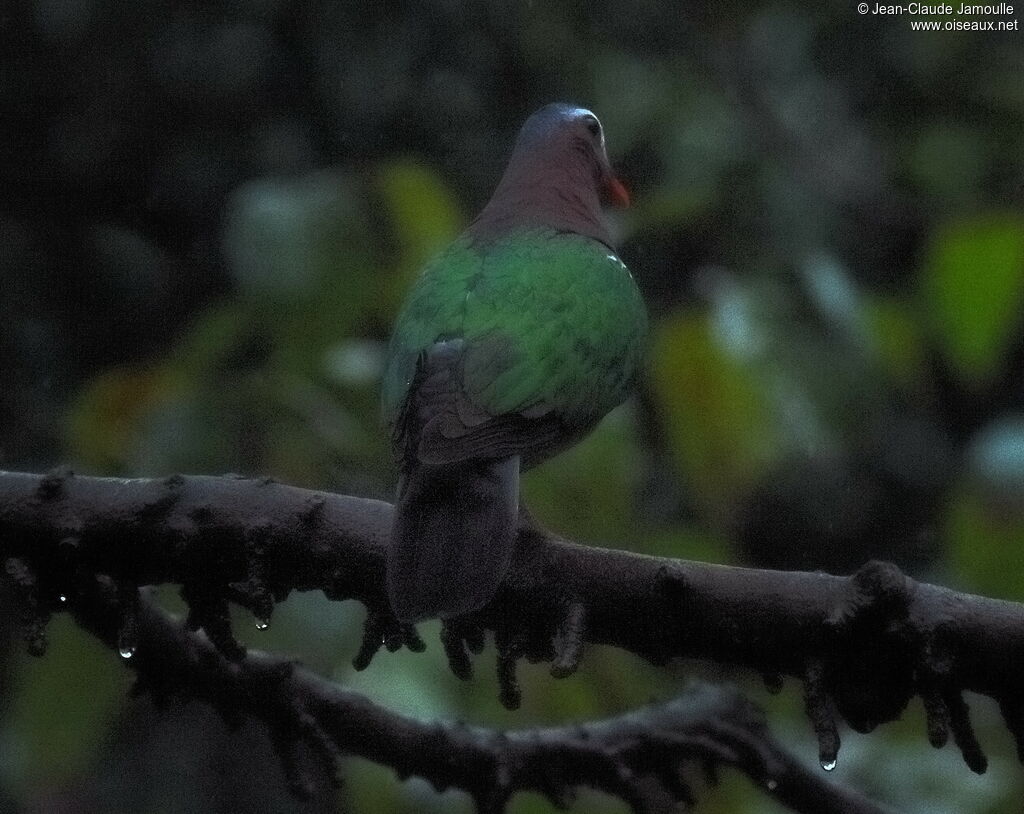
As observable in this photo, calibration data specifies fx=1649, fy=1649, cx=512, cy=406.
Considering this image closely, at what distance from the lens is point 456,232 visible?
2320 millimetres

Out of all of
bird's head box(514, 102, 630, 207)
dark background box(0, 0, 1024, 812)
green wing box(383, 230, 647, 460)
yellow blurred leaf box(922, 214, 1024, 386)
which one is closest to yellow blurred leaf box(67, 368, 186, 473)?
dark background box(0, 0, 1024, 812)

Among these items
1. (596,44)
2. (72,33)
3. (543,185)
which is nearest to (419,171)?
(543,185)

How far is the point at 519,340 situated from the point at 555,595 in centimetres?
53

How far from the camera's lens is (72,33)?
148 inches

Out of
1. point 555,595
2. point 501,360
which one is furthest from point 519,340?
point 555,595

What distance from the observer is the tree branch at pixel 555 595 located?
1248 mm

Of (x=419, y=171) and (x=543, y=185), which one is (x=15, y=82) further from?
(x=543, y=185)

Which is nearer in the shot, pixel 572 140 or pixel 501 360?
pixel 501 360

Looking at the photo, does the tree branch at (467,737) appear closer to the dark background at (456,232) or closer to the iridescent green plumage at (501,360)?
the dark background at (456,232)

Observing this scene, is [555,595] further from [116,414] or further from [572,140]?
[116,414]

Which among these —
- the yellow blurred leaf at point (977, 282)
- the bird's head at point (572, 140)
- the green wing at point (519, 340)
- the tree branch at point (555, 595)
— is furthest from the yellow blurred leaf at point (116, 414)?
the yellow blurred leaf at point (977, 282)

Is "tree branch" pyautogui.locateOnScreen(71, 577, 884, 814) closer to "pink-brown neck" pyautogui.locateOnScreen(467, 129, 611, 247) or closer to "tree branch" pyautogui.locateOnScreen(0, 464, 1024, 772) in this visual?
"tree branch" pyautogui.locateOnScreen(0, 464, 1024, 772)

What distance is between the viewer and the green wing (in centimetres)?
172

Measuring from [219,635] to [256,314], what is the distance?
3.36 ft
